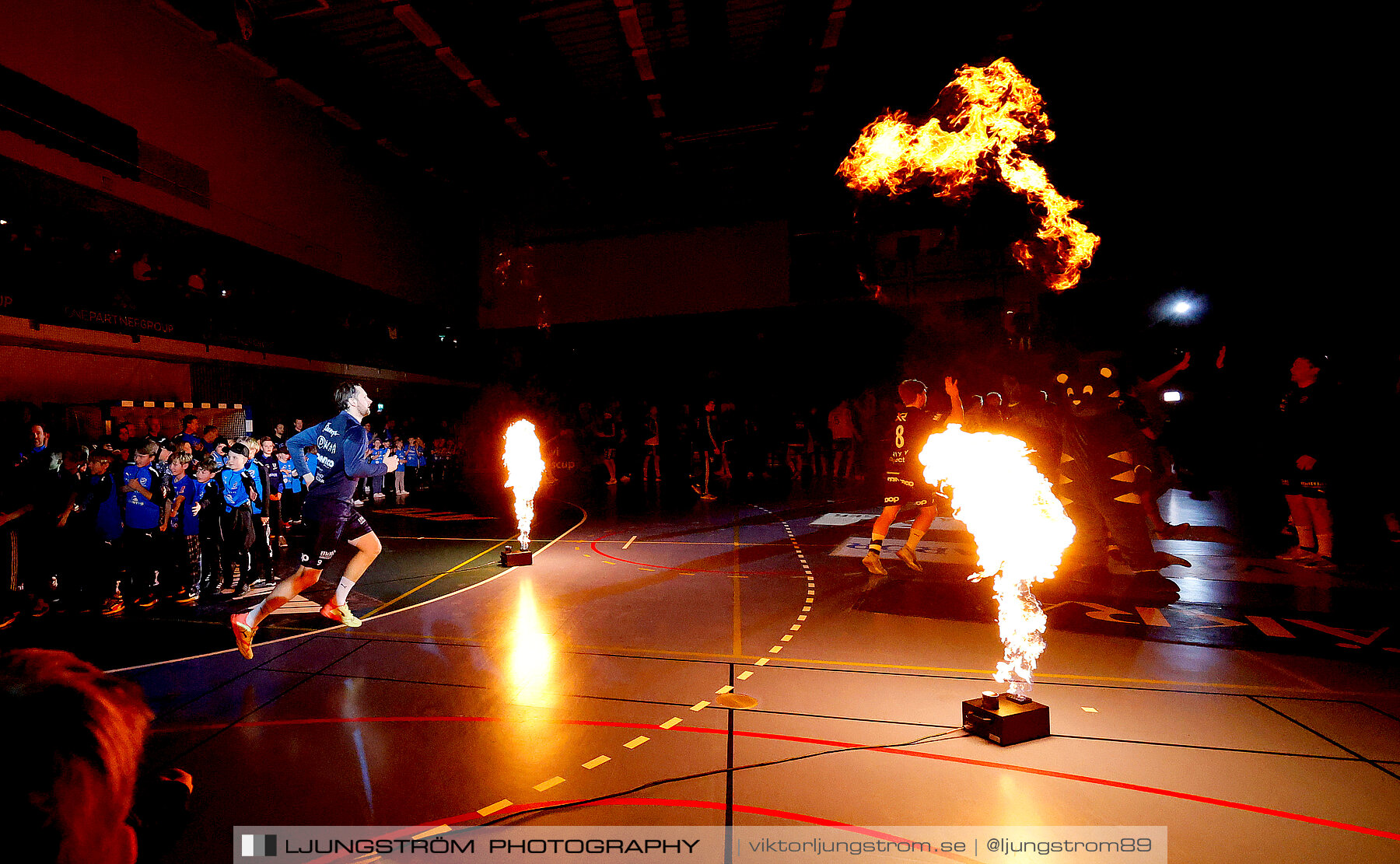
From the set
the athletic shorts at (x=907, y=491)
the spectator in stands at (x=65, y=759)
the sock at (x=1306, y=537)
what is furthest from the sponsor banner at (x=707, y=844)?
the sock at (x=1306, y=537)

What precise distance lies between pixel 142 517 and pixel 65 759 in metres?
8.32

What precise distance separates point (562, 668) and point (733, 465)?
16087mm

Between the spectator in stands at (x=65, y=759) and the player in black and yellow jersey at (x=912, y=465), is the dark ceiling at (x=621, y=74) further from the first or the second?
the spectator in stands at (x=65, y=759)

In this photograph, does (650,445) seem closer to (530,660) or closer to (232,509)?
(232,509)

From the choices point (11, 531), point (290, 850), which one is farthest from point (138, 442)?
point (290, 850)

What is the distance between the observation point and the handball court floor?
310cm

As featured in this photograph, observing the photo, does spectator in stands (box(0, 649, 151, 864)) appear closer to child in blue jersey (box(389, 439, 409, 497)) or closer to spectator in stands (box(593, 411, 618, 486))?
child in blue jersey (box(389, 439, 409, 497))

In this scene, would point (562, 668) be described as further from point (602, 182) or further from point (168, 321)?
point (602, 182)

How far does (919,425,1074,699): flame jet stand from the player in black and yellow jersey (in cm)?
368

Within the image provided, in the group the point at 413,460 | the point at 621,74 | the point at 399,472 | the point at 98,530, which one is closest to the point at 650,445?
the point at 413,460

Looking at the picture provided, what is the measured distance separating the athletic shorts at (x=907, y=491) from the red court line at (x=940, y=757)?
476 centimetres

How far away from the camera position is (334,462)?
19.3 ft

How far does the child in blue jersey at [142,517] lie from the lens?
7184 millimetres

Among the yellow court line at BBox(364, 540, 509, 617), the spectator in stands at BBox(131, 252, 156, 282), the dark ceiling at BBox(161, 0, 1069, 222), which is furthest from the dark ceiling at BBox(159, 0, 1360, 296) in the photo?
the yellow court line at BBox(364, 540, 509, 617)
